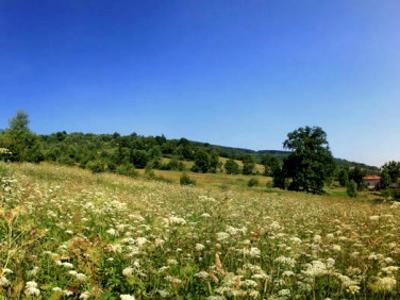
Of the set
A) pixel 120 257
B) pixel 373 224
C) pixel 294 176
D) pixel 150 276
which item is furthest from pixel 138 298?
pixel 294 176

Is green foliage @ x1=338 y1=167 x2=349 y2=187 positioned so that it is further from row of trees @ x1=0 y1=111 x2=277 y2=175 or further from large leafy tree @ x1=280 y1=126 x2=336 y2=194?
large leafy tree @ x1=280 y1=126 x2=336 y2=194

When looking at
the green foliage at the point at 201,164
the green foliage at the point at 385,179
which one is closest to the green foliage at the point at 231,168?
the green foliage at the point at 201,164

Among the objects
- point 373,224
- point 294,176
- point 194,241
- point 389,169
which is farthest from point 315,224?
point 389,169

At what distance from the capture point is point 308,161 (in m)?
73.6

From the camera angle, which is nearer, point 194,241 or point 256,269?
point 256,269

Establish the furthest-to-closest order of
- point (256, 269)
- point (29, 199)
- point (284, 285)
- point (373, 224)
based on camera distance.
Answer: point (373, 224) < point (29, 199) < point (284, 285) < point (256, 269)

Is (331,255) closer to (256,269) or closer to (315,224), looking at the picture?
(256,269)

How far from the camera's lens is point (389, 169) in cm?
11725

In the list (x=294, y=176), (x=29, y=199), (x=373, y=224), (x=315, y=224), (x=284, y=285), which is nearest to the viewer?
(x=284, y=285)

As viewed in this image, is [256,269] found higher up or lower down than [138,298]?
higher up

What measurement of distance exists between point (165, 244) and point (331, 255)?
3.01 meters

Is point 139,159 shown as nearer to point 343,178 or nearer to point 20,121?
point 20,121

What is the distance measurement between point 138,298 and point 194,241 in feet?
7.57

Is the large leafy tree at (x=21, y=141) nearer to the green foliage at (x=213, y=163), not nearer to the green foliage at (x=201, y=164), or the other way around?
the green foliage at (x=201, y=164)
